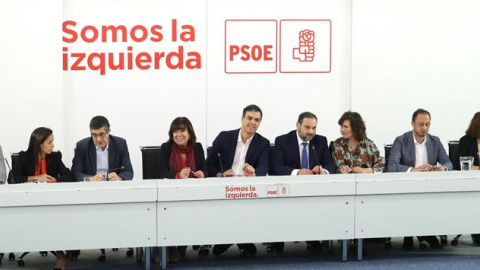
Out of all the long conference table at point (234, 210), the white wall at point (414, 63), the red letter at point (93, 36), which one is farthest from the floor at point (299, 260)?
the red letter at point (93, 36)

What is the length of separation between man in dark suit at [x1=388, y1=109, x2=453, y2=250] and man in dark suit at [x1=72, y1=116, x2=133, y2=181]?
2.14 m

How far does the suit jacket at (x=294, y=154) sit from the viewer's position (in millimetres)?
5824

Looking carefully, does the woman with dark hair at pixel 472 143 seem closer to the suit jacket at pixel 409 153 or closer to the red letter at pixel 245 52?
the suit jacket at pixel 409 153

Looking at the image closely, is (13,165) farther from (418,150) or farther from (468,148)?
(468,148)

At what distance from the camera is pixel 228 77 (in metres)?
7.20

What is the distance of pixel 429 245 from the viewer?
18.9 ft

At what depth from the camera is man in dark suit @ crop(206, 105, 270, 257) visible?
5730 mm

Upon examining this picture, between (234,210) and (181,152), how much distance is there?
2.96 feet

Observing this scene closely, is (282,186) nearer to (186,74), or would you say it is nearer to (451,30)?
(186,74)

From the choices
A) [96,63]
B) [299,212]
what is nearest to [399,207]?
[299,212]

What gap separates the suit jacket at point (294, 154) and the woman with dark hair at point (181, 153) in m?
0.61

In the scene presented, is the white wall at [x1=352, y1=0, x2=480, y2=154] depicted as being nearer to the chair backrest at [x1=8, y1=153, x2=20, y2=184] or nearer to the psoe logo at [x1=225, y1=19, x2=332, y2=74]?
the psoe logo at [x1=225, y1=19, x2=332, y2=74]

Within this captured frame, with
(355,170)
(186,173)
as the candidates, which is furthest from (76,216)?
(355,170)

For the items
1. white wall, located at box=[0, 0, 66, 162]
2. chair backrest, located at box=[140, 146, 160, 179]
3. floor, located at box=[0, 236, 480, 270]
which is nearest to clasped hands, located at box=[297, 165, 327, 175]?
floor, located at box=[0, 236, 480, 270]
